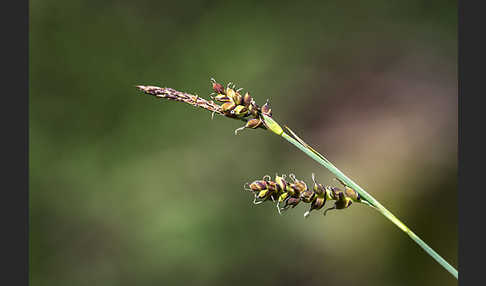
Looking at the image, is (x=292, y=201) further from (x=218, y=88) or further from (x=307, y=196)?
(x=218, y=88)

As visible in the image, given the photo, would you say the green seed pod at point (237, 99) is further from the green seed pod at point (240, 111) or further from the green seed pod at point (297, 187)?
the green seed pod at point (297, 187)

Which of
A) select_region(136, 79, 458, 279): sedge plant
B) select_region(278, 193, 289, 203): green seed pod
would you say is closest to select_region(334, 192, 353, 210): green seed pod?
select_region(136, 79, 458, 279): sedge plant

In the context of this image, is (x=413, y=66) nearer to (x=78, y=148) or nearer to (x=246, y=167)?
(x=246, y=167)

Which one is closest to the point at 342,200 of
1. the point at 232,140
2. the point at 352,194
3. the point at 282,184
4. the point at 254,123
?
the point at 352,194

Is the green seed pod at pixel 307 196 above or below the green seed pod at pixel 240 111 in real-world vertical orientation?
below

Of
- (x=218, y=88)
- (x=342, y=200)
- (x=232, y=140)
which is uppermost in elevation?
(x=218, y=88)

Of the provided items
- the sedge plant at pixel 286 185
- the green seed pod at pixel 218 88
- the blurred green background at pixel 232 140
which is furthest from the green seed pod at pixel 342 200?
the blurred green background at pixel 232 140

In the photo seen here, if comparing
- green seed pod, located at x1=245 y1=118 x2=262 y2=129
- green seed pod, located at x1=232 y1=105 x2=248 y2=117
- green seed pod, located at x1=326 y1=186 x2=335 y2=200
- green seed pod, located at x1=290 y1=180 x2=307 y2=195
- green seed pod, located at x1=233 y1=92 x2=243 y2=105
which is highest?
green seed pod, located at x1=233 y1=92 x2=243 y2=105

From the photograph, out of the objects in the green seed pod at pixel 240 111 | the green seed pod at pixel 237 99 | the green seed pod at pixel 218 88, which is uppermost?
the green seed pod at pixel 218 88

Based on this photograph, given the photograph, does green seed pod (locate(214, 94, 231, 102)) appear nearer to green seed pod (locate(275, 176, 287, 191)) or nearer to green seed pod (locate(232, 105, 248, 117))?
green seed pod (locate(232, 105, 248, 117))
